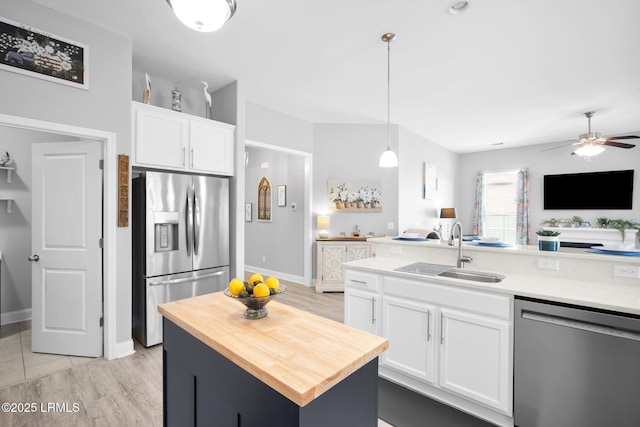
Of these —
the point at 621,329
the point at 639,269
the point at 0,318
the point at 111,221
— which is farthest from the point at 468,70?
the point at 0,318

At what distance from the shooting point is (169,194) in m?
3.07

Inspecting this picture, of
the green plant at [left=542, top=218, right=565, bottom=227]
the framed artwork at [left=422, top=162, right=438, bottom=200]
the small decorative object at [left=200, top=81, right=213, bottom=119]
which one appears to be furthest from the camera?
the green plant at [left=542, top=218, right=565, bottom=227]

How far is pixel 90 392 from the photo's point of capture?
224 cm

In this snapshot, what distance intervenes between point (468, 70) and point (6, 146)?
17.8 feet

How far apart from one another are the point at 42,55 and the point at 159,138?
1.01m

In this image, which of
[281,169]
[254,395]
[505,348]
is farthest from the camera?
[281,169]

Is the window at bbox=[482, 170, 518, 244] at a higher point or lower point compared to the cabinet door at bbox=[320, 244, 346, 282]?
higher

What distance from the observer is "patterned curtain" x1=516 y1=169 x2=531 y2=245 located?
699 cm

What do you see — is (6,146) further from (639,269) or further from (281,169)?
(639,269)

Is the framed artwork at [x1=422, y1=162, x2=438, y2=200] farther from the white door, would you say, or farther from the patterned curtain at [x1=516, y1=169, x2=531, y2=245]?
the white door

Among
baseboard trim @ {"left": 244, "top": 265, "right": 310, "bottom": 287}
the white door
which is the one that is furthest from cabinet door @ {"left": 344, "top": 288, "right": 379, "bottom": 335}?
baseboard trim @ {"left": 244, "top": 265, "right": 310, "bottom": 287}

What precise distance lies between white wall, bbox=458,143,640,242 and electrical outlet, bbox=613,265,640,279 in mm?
5760

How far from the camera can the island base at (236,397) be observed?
932 millimetres

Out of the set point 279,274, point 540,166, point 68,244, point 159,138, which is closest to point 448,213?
point 540,166
